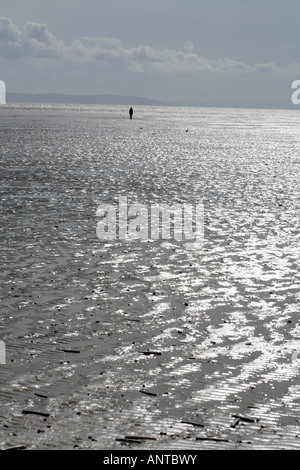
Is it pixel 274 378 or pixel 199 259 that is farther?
pixel 199 259

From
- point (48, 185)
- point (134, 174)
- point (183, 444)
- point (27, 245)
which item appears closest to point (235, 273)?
point (27, 245)

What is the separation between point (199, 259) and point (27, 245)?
425 cm

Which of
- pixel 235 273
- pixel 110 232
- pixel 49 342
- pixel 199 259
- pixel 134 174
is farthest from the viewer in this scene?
pixel 134 174

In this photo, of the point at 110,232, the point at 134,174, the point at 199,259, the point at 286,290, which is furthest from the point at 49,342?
the point at 134,174

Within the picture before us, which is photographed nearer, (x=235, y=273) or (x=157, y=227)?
(x=235, y=273)

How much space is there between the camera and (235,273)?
15.0 m

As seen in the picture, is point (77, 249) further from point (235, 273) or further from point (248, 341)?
point (248, 341)

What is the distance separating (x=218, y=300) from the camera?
42.7 feet
